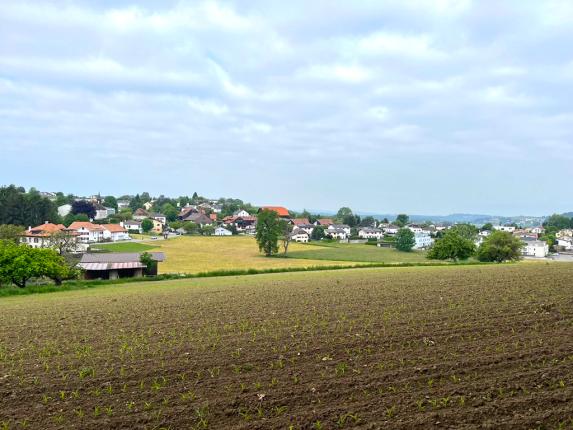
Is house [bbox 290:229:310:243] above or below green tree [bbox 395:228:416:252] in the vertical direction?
above

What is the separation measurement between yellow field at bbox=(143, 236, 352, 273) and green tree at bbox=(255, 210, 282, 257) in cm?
214

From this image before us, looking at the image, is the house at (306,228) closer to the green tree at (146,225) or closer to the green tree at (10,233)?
the green tree at (146,225)

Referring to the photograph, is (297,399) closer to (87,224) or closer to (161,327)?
(161,327)

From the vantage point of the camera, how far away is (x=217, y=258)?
7569cm

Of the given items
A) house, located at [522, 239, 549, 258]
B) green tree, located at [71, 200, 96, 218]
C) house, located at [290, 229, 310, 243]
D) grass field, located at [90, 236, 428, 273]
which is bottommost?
house, located at [522, 239, 549, 258]

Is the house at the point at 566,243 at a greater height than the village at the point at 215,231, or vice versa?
the village at the point at 215,231

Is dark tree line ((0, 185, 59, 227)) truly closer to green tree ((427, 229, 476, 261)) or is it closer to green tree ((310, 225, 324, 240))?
green tree ((310, 225, 324, 240))

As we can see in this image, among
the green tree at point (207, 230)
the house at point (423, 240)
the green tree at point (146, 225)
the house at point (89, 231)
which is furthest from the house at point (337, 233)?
the house at point (89, 231)

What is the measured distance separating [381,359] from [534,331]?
5.59 meters

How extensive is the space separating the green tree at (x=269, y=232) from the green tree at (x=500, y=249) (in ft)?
121

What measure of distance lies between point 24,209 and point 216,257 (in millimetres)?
61176

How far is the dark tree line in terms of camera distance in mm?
106000

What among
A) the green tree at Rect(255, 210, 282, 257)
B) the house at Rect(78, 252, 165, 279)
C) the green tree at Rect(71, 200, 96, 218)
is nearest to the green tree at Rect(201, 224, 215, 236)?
the green tree at Rect(71, 200, 96, 218)

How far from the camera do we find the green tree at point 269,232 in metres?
86.5
